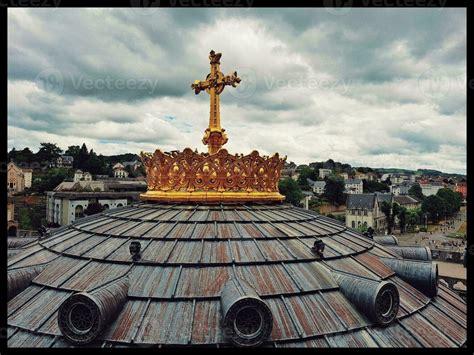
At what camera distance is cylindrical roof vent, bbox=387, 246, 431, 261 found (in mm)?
12855

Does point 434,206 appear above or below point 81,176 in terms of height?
below

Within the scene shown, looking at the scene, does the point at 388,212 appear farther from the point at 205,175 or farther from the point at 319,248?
the point at 319,248

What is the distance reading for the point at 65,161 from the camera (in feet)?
405

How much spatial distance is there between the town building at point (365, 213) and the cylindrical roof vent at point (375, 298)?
271ft

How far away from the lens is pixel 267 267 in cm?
928

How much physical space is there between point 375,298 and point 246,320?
325 centimetres

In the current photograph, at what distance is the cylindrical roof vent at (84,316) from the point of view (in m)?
7.38

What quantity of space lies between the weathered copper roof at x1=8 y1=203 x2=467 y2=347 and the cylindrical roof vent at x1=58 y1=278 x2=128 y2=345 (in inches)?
6.4

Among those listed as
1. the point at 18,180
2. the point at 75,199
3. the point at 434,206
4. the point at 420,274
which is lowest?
the point at 434,206

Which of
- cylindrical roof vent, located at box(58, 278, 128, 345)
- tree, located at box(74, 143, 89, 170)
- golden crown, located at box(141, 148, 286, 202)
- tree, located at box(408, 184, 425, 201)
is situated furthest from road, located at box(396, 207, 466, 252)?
tree, located at box(74, 143, 89, 170)

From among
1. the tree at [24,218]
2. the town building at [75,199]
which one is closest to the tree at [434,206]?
the town building at [75,199]

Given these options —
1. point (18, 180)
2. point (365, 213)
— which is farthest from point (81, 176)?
point (365, 213)

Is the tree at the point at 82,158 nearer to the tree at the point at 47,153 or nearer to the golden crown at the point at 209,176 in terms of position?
the tree at the point at 47,153

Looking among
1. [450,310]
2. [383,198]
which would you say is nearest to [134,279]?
[450,310]
